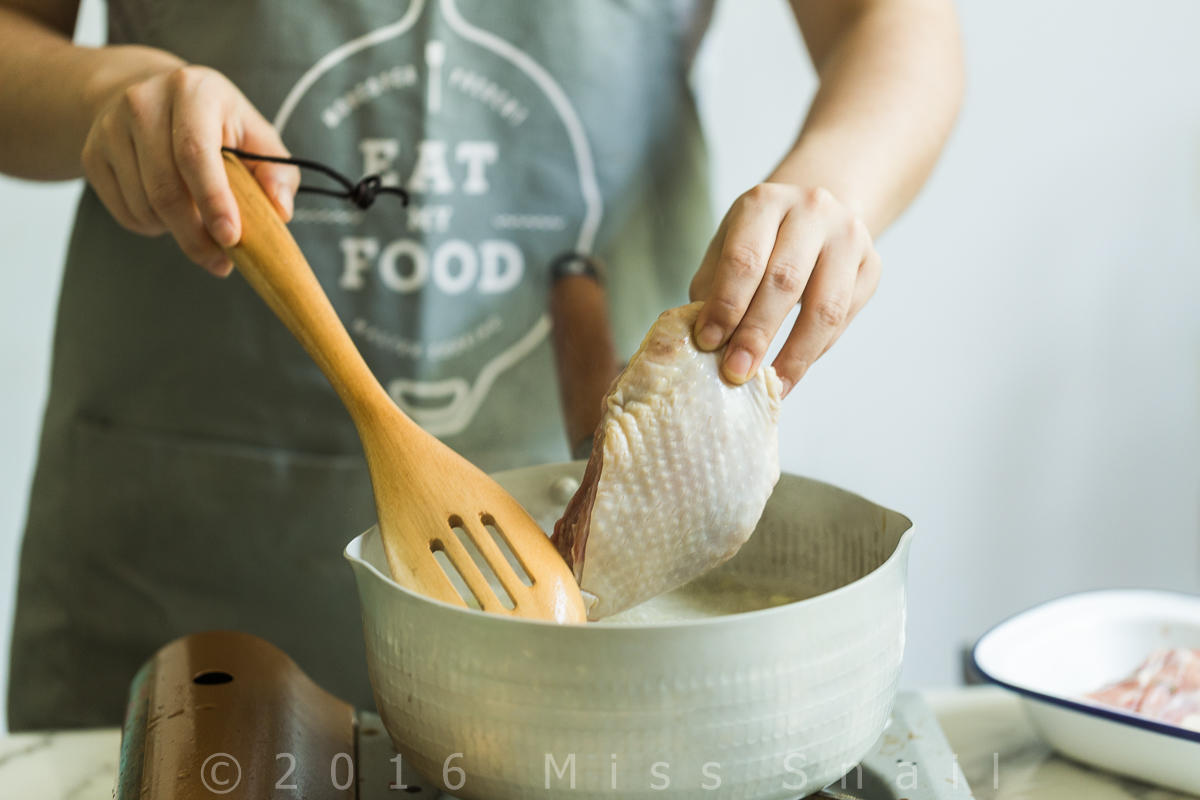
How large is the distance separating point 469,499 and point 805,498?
21cm

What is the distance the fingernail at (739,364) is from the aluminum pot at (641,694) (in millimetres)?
125

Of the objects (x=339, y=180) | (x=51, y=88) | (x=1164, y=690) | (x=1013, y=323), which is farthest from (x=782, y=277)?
(x=1013, y=323)

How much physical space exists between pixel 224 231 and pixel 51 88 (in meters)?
0.29

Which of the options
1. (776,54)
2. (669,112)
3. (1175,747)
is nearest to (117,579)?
(669,112)

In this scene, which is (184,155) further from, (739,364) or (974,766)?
(974,766)

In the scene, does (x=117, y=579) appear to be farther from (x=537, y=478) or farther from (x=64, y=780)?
(x=537, y=478)

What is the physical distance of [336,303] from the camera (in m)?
0.94

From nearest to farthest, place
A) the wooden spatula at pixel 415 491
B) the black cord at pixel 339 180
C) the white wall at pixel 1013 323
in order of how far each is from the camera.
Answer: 1. the wooden spatula at pixel 415 491
2. the black cord at pixel 339 180
3. the white wall at pixel 1013 323

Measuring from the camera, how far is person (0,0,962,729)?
917 mm

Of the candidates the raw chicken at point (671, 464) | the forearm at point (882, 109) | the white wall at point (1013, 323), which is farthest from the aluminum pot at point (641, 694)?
the white wall at point (1013, 323)

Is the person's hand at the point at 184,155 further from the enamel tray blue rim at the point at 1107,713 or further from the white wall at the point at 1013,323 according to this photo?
the white wall at the point at 1013,323

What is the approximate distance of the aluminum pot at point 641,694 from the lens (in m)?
0.43

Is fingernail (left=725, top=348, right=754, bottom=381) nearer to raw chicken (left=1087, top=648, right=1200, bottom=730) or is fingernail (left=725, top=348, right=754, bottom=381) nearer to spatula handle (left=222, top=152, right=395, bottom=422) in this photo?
spatula handle (left=222, top=152, right=395, bottom=422)

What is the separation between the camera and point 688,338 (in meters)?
0.57
